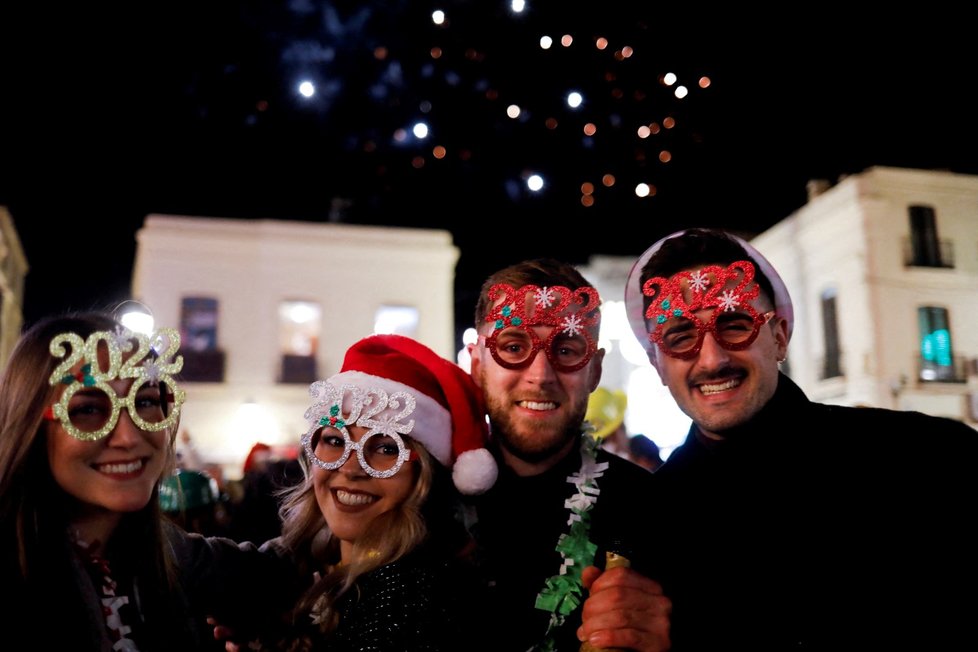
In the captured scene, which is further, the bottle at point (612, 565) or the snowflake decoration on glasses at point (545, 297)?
the snowflake decoration on glasses at point (545, 297)

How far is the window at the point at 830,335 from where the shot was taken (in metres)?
15.8

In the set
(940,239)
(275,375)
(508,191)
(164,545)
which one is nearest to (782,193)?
(940,239)

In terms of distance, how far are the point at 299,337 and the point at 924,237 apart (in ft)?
41.5

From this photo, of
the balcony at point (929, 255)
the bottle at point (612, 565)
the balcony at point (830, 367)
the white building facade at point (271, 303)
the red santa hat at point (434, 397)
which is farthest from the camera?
the white building facade at point (271, 303)

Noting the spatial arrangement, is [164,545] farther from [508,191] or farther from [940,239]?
[940,239]

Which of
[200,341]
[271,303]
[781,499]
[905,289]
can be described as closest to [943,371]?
[905,289]

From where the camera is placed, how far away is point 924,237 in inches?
600

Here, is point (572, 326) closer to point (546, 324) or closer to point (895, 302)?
point (546, 324)

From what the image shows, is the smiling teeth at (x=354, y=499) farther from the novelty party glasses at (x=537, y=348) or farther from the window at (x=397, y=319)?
the window at (x=397, y=319)

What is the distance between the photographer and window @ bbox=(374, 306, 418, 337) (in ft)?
Answer: 55.1

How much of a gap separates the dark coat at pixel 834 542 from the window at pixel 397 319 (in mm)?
14236

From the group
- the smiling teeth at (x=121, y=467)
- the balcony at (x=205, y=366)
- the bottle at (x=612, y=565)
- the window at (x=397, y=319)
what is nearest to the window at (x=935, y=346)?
the window at (x=397, y=319)

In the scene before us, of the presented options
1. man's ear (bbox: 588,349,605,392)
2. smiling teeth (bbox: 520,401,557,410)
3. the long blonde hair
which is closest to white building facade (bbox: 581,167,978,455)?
man's ear (bbox: 588,349,605,392)

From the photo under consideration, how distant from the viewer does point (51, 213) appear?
841 inches
